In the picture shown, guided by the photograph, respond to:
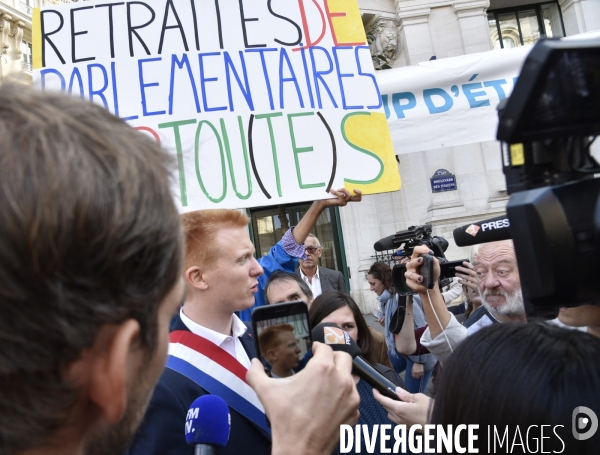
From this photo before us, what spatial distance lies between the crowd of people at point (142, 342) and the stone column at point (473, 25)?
10.8m

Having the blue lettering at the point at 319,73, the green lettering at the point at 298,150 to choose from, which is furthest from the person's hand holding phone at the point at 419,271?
the blue lettering at the point at 319,73

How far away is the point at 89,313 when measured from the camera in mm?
771

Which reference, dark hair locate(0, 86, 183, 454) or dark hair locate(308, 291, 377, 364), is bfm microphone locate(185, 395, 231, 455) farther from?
dark hair locate(308, 291, 377, 364)

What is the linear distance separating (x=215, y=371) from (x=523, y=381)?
1.12 meters

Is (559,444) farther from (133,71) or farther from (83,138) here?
(133,71)

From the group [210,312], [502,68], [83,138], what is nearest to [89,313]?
[83,138]

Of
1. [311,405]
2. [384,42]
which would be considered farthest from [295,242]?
[384,42]

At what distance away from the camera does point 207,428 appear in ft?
4.59

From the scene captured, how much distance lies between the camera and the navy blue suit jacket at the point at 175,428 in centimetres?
172

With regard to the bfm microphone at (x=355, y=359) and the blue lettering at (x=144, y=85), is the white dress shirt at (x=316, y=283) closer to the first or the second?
the blue lettering at (x=144, y=85)

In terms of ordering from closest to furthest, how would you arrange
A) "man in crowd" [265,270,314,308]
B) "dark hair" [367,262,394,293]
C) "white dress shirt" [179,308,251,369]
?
"white dress shirt" [179,308,251,369] → "man in crowd" [265,270,314,308] → "dark hair" [367,262,394,293]

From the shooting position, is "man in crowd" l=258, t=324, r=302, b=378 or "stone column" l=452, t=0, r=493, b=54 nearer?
"man in crowd" l=258, t=324, r=302, b=378

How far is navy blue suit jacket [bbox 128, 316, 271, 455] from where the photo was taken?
1.72 meters

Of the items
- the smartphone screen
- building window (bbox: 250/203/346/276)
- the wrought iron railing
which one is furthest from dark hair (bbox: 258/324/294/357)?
the wrought iron railing
